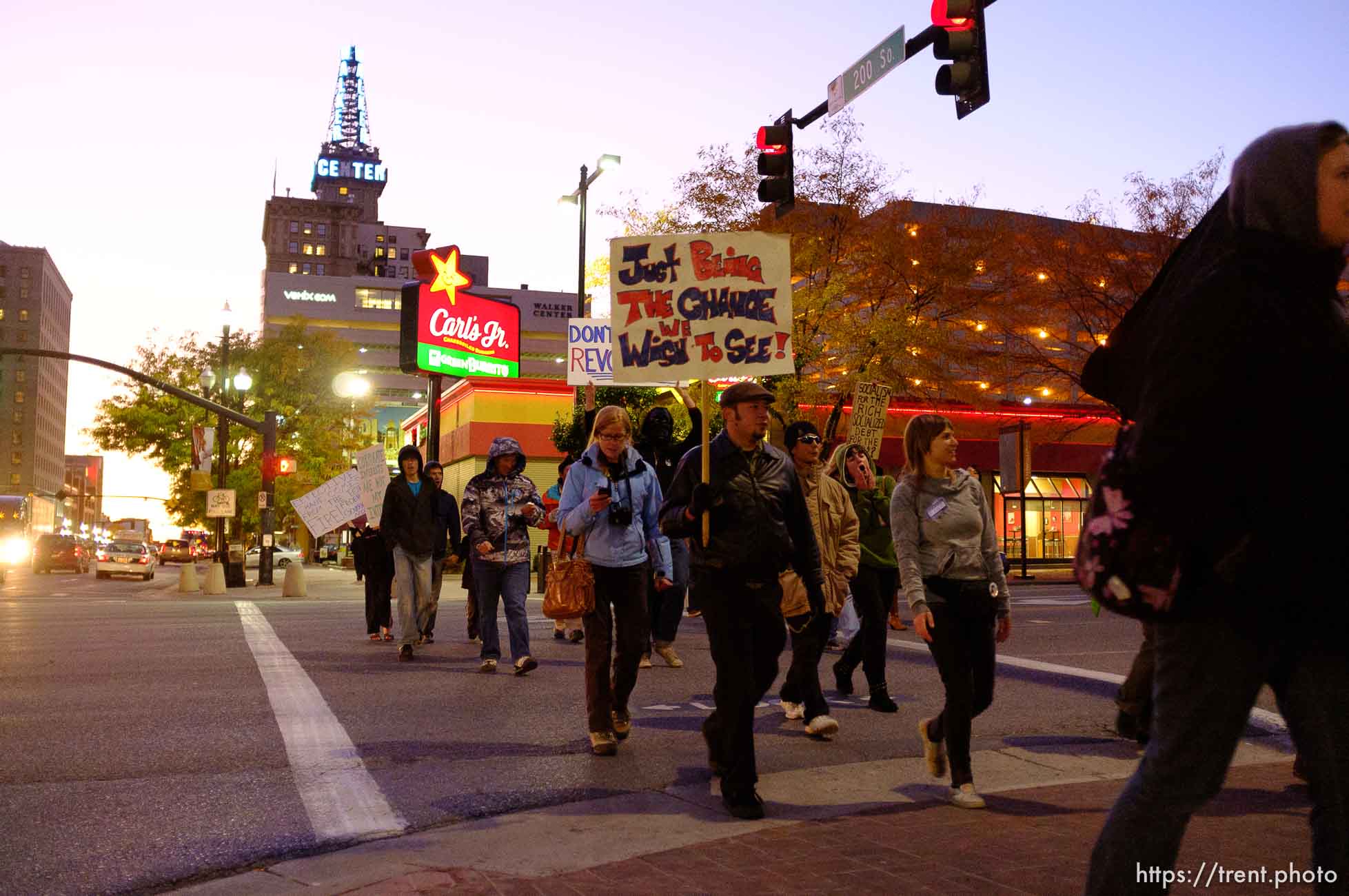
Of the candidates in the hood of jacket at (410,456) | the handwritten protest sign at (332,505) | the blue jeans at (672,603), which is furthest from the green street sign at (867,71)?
the handwritten protest sign at (332,505)

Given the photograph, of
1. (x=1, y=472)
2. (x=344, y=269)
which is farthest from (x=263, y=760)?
(x=1, y=472)

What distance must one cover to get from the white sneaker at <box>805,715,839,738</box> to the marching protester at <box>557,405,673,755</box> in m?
1.04

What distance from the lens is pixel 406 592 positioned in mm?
11430

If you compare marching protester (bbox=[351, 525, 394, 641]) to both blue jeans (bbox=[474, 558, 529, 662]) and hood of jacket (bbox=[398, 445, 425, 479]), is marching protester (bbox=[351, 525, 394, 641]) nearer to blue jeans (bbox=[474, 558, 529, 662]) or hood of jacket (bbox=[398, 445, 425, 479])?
hood of jacket (bbox=[398, 445, 425, 479])

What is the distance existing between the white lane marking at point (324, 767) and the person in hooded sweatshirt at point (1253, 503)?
128 inches

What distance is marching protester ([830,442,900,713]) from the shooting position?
822cm

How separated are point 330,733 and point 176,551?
75.9m

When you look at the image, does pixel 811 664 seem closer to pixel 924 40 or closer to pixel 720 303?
pixel 720 303

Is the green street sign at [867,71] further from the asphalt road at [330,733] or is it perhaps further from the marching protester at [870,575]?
the asphalt road at [330,733]

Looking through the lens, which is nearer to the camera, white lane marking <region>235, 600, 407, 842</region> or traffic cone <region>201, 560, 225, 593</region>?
white lane marking <region>235, 600, 407, 842</region>

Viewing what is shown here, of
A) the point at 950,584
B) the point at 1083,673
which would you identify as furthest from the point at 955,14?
the point at 950,584

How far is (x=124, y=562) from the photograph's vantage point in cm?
4428

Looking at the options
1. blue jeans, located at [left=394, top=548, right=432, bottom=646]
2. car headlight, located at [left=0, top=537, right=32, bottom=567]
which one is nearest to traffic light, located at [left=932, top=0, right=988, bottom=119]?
blue jeans, located at [left=394, top=548, right=432, bottom=646]

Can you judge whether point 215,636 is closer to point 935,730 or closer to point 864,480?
point 864,480
